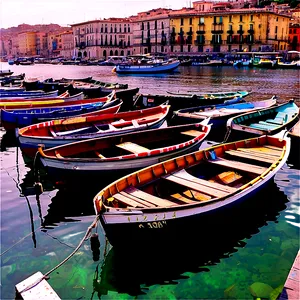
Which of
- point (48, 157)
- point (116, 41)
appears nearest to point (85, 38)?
point (116, 41)

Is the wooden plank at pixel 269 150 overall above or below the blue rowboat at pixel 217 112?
below

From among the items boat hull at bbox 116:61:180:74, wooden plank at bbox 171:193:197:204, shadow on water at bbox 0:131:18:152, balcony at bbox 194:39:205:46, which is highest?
balcony at bbox 194:39:205:46

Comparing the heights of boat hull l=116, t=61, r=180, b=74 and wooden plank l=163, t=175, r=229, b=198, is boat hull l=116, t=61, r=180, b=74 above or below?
above

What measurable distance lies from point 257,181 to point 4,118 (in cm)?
1038

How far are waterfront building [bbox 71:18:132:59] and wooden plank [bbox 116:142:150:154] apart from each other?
9788cm

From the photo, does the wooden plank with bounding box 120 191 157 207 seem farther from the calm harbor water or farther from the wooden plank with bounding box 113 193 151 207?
the calm harbor water

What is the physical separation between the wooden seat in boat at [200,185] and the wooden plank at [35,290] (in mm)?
3572

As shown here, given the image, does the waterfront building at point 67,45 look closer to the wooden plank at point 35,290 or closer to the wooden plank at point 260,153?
the wooden plank at point 260,153

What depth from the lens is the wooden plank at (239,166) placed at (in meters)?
8.56

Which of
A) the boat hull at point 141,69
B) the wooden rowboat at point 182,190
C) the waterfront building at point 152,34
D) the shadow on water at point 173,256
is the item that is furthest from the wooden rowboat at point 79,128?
the waterfront building at point 152,34

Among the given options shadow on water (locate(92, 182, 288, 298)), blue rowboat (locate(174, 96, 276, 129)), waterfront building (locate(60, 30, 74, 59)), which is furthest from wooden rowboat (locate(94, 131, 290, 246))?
waterfront building (locate(60, 30, 74, 59))

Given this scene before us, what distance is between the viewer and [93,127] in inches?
511

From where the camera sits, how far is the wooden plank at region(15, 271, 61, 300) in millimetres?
4449

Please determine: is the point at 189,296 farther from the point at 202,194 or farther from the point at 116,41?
the point at 116,41
